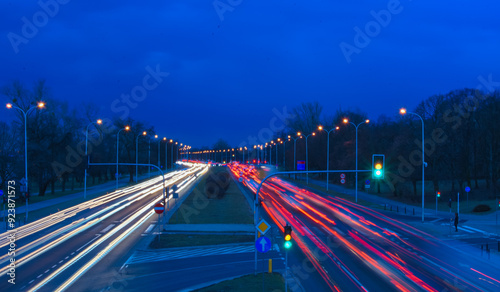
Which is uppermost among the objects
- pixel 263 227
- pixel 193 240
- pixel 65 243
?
pixel 263 227

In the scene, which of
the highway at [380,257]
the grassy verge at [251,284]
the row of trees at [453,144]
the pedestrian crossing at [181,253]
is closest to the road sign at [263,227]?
the grassy verge at [251,284]

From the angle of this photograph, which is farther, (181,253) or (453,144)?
(453,144)

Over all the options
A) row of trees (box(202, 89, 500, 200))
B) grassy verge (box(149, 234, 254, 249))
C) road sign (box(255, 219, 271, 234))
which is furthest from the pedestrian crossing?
row of trees (box(202, 89, 500, 200))

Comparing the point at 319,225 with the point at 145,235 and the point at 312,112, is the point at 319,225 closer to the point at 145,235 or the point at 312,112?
the point at 145,235

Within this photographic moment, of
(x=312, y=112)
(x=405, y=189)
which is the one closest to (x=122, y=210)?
(x=405, y=189)

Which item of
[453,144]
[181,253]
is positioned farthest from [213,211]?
[453,144]

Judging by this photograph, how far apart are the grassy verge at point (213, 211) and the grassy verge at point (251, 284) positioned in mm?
15370

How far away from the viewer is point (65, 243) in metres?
22.9

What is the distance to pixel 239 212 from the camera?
37.1 metres

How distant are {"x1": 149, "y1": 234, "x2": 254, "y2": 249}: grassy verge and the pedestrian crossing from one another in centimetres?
119

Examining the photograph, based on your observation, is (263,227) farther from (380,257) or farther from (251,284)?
(380,257)

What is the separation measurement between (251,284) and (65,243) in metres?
12.9

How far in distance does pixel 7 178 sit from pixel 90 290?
123 ft

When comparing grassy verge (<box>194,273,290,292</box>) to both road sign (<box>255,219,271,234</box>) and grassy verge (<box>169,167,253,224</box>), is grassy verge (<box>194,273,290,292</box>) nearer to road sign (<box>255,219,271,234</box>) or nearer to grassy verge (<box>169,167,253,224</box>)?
road sign (<box>255,219,271,234</box>)
